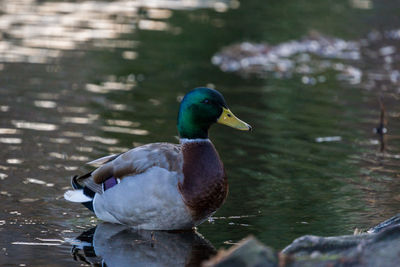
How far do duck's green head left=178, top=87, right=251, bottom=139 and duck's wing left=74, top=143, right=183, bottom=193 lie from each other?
0.68ft

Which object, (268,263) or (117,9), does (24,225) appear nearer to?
(268,263)

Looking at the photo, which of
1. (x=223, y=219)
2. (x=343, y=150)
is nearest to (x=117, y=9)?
(x=343, y=150)

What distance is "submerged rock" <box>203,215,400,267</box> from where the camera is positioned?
4.73 meters

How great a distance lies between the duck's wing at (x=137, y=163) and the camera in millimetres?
6742

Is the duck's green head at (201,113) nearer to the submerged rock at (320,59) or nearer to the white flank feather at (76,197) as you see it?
the white flank feather at (76,197)

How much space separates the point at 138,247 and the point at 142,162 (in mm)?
723

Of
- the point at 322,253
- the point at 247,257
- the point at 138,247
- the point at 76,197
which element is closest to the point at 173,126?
the point at 76,197

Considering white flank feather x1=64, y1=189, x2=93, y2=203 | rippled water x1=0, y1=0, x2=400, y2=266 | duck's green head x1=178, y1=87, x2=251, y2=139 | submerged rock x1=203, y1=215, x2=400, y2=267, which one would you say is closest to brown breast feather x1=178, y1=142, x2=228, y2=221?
duck's green head x1=178, y1=87, x2=251, y2=139

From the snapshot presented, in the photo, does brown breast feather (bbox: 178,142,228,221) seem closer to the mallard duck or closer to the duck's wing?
the mallard duck

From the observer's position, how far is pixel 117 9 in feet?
71.4

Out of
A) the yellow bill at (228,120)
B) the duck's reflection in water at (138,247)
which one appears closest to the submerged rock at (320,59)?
the yellow bill at (228,120)

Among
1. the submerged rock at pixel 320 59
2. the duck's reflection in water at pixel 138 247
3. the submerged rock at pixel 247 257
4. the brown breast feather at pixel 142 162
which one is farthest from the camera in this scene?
the submerged rock at pixel 320 59

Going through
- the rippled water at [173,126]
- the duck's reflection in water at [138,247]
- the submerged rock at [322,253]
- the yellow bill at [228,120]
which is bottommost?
the duck's reflection in water at [138,247]

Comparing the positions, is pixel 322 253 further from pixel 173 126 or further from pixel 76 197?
pixel 173 126
